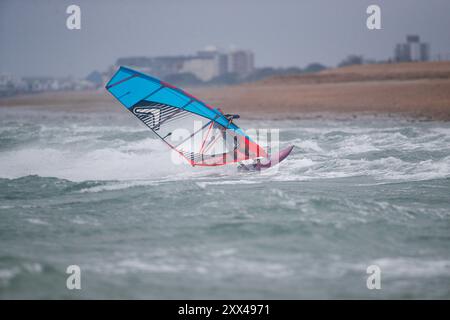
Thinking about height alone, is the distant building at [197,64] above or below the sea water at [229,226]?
above

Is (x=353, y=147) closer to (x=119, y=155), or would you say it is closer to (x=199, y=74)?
(x=119, y=155)

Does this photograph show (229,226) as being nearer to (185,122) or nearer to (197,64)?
(185,122)

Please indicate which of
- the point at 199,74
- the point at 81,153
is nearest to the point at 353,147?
the point at 81,153

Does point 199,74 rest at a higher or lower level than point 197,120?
higher

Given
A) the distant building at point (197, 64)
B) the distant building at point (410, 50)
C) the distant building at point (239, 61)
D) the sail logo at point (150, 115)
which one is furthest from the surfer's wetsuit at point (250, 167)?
the distant building at point (239, 61)

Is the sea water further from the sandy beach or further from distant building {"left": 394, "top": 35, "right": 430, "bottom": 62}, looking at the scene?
distant building {"left": 394, "top": 35, "right": 430, "bottom": 62}

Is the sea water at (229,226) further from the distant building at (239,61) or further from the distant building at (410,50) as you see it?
the distant building at (239,61)

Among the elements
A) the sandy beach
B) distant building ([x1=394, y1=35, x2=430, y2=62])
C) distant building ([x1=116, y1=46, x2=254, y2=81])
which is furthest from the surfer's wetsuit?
distant building ([x1=116, y1=46, x2=254, y2=81])
